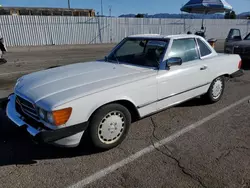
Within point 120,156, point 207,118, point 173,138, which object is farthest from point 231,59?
point 120,156

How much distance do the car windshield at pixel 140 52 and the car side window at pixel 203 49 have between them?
0.96 meters

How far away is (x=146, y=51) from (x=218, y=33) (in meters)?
27.1

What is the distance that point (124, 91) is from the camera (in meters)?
2.87

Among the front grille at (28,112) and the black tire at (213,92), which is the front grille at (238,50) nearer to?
the black tire at (213,92)

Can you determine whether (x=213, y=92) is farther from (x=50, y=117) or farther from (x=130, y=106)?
(x=50, y=117)

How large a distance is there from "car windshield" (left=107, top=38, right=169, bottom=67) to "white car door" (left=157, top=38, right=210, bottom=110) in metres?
0.21

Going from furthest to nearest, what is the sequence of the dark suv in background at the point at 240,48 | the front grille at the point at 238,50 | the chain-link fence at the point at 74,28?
the chain-link fence at the point at 74,28
the front grille at the point at 238,50
the dark suv in background at the point at 240,48

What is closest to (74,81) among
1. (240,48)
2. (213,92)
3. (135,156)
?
(135,156)

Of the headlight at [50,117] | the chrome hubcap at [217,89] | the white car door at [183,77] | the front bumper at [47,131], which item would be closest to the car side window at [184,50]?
the white car door at [183,77]

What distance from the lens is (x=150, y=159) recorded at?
2771mm

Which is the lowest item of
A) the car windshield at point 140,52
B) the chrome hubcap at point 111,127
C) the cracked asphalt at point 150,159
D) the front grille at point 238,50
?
the cracked asphalt at point 150,159

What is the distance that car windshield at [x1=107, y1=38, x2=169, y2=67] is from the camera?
3.64 meters

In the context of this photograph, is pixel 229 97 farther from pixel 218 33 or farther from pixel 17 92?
pixel 218 33

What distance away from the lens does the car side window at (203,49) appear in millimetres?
4238
